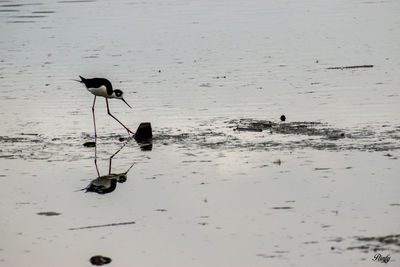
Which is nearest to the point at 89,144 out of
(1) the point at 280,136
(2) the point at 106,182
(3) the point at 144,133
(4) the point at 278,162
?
(3) the point at 144,133

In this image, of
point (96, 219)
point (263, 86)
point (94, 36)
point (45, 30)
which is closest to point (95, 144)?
point (96, 219)

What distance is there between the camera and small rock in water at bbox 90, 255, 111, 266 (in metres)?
7.29

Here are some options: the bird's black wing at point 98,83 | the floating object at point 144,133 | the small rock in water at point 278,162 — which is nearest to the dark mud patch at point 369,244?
the small rock in water at point 278,162

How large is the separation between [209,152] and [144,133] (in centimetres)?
150

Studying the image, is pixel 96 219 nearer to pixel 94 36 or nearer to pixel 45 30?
pixel 94 36

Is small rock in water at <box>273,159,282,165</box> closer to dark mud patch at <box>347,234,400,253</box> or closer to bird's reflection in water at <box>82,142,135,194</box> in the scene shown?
bird's reflection in water at <box>82,142,135,194</box>

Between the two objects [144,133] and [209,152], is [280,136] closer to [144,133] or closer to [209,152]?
[209,152]

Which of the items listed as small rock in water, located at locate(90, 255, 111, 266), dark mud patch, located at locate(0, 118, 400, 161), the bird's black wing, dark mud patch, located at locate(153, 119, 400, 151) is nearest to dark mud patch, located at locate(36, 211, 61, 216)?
small rock in water, located at locate(90, 255, 111, 266)

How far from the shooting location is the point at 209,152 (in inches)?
430

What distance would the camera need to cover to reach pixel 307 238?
753 cm

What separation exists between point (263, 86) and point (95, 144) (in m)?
4.71

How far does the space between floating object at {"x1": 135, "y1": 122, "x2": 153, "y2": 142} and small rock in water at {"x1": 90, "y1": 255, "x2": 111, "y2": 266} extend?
479 centimetres

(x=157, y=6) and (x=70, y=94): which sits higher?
(x=157, y=6)

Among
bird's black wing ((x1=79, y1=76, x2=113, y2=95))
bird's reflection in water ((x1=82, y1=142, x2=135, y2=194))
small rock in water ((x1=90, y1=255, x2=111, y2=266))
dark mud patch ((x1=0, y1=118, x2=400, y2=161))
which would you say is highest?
bird's black wing ((x1=79, y1=76, x2=113, y2=95))
